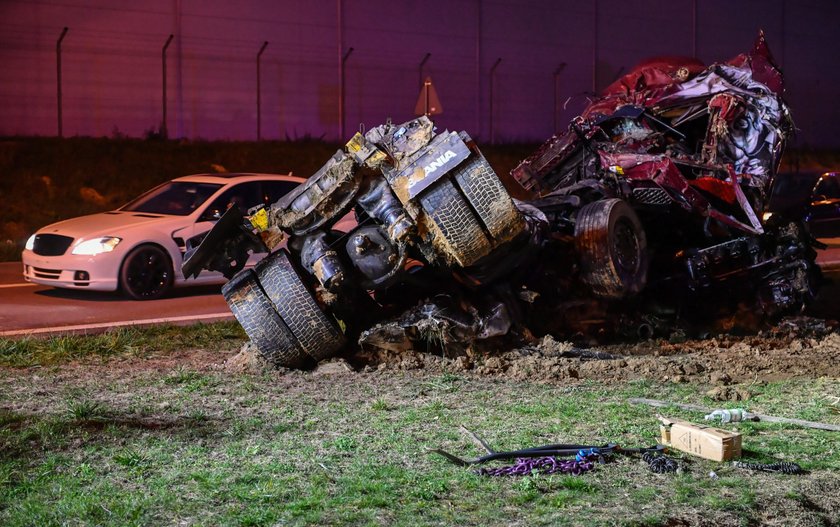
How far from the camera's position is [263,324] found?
28.0 ft

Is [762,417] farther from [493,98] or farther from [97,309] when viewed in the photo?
[493,98]

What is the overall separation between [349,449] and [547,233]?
393cm

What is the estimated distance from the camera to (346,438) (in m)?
6.35

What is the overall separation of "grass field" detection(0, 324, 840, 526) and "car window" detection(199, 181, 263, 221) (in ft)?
16.7

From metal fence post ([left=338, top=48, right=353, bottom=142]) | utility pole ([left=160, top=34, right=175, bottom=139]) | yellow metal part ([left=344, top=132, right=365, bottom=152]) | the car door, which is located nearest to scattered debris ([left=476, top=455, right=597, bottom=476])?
yellow metal part ([left=344, top=132, right=365, bottom=152])

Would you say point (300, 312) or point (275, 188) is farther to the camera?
point (275, 188)

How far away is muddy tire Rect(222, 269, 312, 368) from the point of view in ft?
28.0

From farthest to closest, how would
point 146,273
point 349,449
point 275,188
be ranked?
point 275,188 < point 146,273 < point 349,449

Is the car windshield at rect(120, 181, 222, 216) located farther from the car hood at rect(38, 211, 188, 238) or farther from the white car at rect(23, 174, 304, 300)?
the car hood at rect(38, 211, 188, 238)

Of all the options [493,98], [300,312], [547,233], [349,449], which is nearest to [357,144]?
[300,312]

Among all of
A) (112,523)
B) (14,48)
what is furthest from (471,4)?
(112,523)

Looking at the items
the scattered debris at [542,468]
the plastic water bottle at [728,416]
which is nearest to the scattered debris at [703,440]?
the scattered debris at [542,468]

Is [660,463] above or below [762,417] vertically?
above

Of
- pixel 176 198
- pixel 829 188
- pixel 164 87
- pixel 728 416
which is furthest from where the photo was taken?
pixel 164 87
